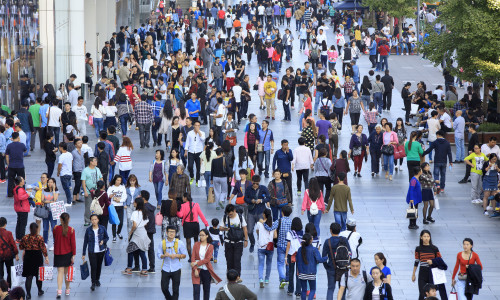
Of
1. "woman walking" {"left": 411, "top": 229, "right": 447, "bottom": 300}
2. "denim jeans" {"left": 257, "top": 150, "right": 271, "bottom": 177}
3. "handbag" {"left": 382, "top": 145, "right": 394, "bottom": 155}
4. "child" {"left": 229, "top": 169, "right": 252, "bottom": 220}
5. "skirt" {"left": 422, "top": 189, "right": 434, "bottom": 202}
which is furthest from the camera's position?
"handbag" {"left": 382, "top": 145, "right": 394, "bottom": 155}

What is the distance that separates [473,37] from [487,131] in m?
2.68

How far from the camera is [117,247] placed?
17266mm

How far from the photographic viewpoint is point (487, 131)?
2612 centimetres

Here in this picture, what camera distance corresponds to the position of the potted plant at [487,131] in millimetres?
26047

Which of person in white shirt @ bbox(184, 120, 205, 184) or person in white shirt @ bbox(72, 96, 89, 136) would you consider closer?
person in white shirt @ bbox(184, 120, 205, 184)

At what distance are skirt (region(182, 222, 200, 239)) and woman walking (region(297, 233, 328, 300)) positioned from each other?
2.63m

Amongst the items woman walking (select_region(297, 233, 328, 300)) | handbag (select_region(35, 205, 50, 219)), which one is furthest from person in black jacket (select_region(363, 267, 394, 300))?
handbag (select_region(35, 205, 50, 219))

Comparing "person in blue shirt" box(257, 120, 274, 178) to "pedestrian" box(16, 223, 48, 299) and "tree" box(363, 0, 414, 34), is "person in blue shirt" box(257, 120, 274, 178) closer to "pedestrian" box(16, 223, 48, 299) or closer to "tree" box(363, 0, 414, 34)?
"pedestrian" box(16, 223, 48, 299)

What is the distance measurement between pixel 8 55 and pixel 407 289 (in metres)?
17.1

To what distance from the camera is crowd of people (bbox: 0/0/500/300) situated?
13.8 metres

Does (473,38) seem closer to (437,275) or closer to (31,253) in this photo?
(437,275)

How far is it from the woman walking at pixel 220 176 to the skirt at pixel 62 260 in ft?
16.8

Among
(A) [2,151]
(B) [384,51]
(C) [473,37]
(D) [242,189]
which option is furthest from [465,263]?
(B) [384,51]

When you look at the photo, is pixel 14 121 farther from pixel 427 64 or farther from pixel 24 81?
pixel 427 64
